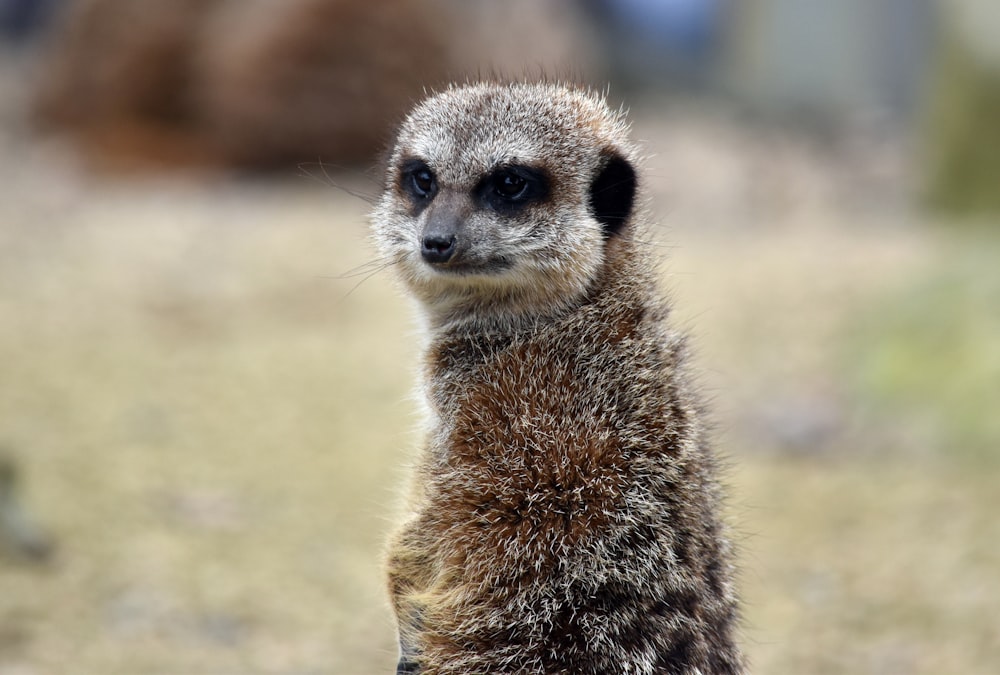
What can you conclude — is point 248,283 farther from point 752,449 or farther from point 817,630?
point 817,630

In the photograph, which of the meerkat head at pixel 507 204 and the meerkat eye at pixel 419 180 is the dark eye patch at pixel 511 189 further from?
the meerkat eye at pixel 419 180

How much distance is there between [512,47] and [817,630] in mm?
8850

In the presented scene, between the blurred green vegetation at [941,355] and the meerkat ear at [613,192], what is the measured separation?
116 inches

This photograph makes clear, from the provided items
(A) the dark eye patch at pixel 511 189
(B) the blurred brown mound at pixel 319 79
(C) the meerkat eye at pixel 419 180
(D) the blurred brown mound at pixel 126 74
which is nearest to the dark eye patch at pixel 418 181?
(C) the meerkat eye at pixel 419 180

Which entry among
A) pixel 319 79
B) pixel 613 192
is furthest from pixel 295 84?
pixel 613 192

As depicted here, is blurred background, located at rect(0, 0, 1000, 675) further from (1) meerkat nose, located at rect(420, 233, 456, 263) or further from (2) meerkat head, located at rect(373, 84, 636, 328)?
(1) meerkat nose, located at rect(420, 233, 456, 263)

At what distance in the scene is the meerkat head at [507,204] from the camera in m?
2.69

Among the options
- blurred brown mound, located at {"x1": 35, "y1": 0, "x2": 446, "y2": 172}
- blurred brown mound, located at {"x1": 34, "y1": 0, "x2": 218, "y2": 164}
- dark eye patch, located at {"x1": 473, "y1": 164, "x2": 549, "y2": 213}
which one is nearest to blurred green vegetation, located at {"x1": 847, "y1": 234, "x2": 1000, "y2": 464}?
dark eye patch, located at {"x1": 473, "y1": 164, "x2": 549, "y2": 213}

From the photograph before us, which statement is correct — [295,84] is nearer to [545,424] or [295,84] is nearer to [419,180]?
[419,180]

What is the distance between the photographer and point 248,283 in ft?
25.3

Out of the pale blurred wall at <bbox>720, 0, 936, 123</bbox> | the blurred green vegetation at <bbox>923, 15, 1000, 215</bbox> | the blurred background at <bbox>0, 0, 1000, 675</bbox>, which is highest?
the pale blurred wall at <bbox>720, 0, 936, 123</bbox>

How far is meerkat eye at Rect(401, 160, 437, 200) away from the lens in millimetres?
2850

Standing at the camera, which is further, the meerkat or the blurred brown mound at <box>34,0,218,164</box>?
the blurred brown mound at <box>34,0,218,164</box>

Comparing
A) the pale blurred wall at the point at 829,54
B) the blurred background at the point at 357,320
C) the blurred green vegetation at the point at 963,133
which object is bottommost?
the blurred background at the point at 357,320
